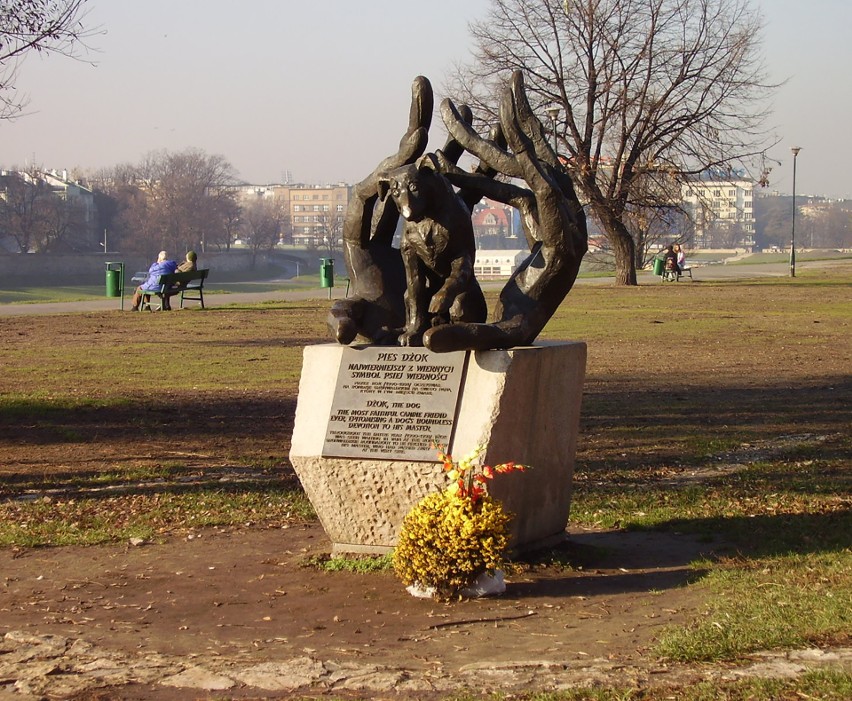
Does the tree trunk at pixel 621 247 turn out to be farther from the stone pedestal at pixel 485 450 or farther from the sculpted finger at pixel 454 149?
the stone pedestal at pixel 485 450

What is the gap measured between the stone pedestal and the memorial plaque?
0.04 meters

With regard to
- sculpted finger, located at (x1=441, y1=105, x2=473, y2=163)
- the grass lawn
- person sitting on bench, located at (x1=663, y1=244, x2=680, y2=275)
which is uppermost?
sculpted finger, located at (x1=441, y1=105, x2=473, y2=163)

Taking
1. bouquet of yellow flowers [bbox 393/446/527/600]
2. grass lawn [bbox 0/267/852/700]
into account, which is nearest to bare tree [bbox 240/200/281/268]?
grass lawn [bbox 0/267/852/700]

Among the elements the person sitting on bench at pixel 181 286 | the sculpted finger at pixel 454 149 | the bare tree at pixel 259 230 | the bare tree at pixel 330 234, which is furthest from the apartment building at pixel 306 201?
the sculpted finger at pixel 454 149

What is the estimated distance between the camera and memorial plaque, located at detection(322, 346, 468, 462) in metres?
6.99

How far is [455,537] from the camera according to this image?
245 inches

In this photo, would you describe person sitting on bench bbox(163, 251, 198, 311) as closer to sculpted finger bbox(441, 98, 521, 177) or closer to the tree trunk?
the tree trunk

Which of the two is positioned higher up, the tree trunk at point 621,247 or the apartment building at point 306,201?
the apartment building at point 306,201

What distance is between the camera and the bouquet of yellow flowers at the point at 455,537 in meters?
6.23

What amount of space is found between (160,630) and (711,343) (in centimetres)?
1640

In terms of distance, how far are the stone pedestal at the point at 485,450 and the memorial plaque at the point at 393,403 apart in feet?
0.14

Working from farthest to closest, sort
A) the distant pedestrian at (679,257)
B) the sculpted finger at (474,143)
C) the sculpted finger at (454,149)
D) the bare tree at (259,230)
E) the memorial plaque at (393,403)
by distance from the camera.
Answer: the bare tree at (259,230)
the distant pedestrian at (679,257)
the sculpted finger at (454,149)
the sculpted finger at (474,143)
the memorial plaque at (393,403)

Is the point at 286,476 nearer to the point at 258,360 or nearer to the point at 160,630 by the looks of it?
the point at 160,630

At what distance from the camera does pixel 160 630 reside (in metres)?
6.02
